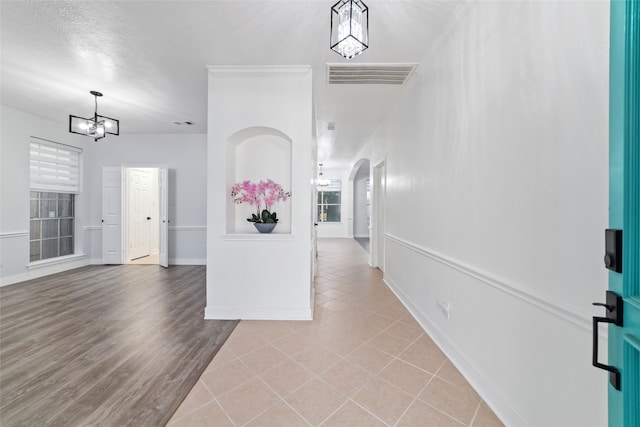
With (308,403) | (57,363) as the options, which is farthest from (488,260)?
(57,363)

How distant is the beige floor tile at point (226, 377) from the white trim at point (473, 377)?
1604mm

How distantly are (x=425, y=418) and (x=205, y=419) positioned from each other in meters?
1.33

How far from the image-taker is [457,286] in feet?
6.81

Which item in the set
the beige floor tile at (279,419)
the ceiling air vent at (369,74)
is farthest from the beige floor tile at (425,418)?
the ceiling air vent at (369,74)

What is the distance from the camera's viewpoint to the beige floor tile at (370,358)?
2041 millimetres

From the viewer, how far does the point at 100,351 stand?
2.25m

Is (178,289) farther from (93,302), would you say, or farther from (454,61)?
(454,61)

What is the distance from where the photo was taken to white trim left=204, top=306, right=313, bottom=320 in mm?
2890

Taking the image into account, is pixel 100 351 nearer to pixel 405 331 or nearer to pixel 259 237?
pixel 259 237

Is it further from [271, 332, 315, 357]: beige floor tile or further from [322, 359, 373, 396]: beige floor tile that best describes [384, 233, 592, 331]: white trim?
[271, 332, 315, 357]: beige floor tile

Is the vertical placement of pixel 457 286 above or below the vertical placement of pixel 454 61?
below

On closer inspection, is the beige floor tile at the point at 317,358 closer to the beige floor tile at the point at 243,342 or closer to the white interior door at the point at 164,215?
the beige floor tile at the point at 243,342

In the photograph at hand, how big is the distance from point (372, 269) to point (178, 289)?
3593 mm

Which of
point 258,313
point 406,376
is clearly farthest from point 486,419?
point 258,313
